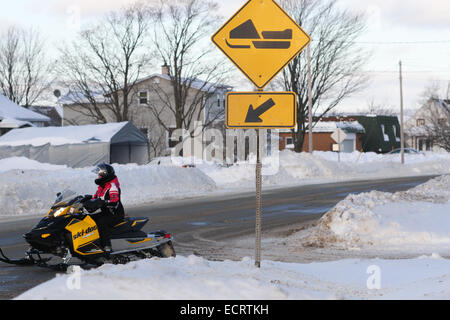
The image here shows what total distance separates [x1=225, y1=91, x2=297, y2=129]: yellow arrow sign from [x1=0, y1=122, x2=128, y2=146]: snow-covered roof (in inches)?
1099

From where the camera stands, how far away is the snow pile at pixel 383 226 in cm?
1243

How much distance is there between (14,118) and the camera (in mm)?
44469

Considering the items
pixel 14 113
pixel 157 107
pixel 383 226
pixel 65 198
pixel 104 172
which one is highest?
pixel 157 107

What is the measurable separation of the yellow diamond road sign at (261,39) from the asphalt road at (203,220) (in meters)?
4.02

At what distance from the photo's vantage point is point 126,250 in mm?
9445

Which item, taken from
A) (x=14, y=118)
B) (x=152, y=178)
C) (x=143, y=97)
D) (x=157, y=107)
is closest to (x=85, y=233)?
(x=152, y=178)

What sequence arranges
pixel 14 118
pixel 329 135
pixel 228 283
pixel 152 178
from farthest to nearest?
pixel 329 135 < pixel 14 118 < pixel 152 178 < pixel 228 283

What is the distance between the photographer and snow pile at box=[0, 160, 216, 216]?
19922mm

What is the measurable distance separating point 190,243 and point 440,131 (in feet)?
166

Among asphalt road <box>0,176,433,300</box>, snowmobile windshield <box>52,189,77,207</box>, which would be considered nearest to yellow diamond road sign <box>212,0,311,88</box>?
snowmobile windshield <box>52,189,77,207</box>

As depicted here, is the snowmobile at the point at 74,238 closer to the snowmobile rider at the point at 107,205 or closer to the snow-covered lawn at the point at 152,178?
the snowmobile rider at the point at 107,205

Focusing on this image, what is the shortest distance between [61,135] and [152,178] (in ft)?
38.2

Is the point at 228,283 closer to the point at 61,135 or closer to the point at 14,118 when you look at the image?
the point at 61,135

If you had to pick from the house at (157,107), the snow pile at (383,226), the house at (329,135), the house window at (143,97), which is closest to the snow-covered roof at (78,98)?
the house at (157,107)
